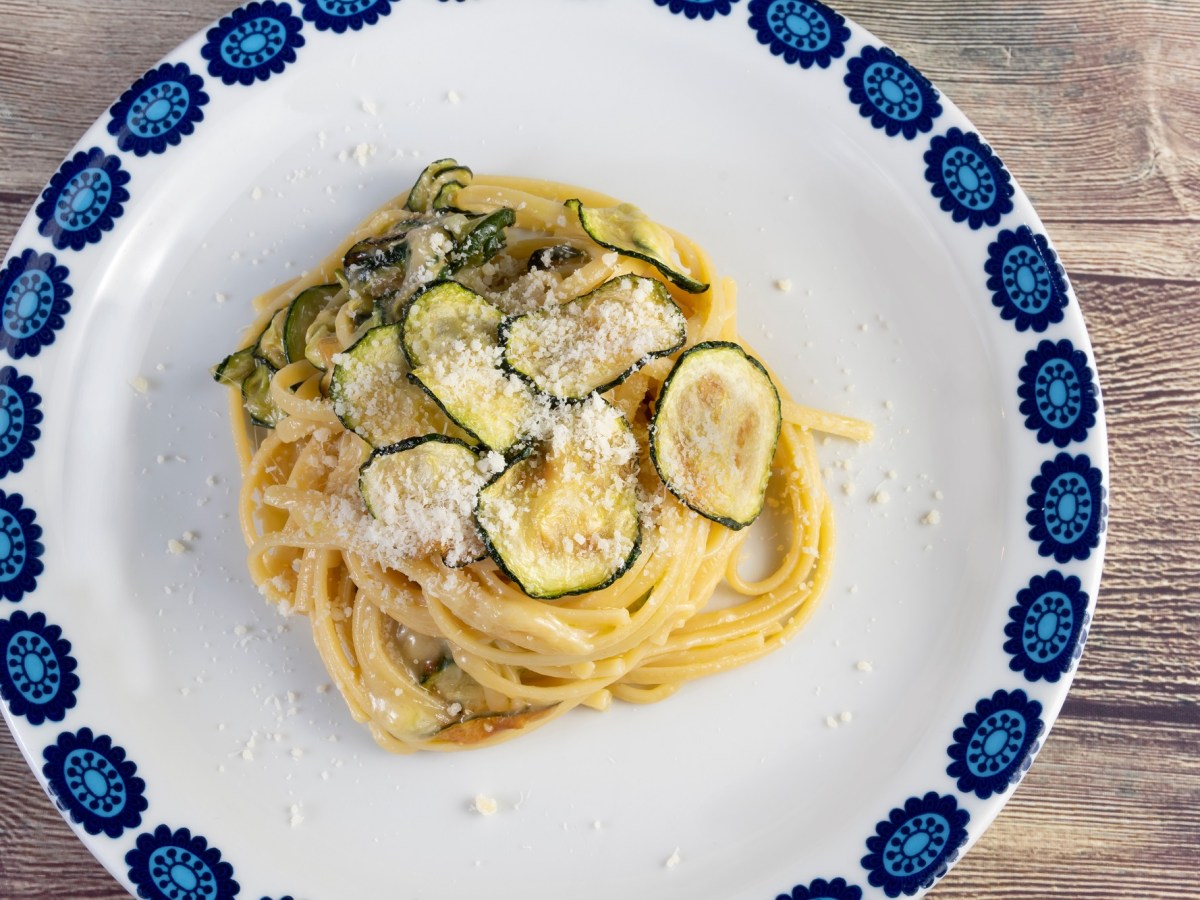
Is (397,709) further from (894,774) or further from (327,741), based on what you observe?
(894,774)

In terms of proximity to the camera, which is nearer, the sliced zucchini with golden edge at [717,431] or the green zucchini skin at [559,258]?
the sliced zucchini with golden edge at [717,431]

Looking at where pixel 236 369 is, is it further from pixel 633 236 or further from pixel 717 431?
pixel 717 431

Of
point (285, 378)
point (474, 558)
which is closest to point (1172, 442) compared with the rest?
point (474, 558)

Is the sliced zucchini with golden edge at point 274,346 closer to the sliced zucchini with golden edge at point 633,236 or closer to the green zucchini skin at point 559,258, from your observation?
the green zucchini skin at point 559,258

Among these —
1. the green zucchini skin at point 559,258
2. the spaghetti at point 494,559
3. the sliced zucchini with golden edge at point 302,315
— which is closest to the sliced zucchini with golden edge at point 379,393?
the spaghetti at point 494,559

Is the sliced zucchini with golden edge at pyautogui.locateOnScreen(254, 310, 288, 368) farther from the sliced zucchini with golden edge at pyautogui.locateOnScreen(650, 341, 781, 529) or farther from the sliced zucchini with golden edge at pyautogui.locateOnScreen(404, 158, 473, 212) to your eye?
the sliced zucchini with golden edge at pyautogui.locateOnScreen(650, 341, 781, 529)
